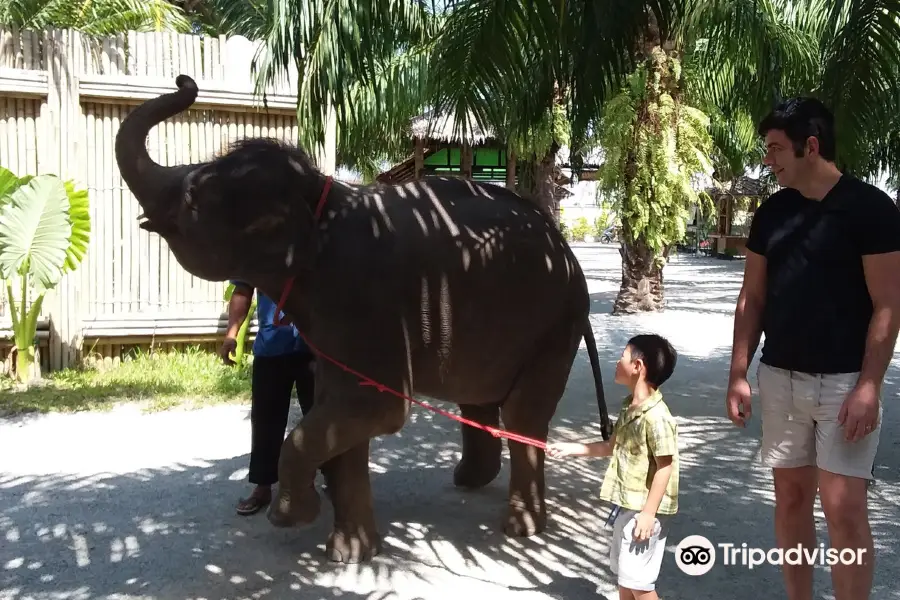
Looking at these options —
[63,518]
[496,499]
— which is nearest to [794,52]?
[496,499]

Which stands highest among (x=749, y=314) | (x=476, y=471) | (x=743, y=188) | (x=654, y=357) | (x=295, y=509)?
(x=743, y=188)

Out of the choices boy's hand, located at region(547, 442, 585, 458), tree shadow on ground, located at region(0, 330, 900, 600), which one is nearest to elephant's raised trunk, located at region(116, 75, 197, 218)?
tree shadow on ground, located at region(0, 330, 900, 600)

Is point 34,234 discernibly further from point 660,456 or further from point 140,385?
point 660,456

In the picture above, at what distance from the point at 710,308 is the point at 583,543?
Answer: 1017cm

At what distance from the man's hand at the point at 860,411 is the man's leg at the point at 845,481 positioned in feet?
0.15

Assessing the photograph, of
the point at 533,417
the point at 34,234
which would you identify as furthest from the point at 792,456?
the point at 34,234

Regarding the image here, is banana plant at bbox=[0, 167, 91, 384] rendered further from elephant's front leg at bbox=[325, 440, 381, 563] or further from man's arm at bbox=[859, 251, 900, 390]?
man's arm at bbox=[859, 251, 900, 390]

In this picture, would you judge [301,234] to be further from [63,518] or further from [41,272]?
[41,272]

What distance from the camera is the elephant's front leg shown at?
332cm

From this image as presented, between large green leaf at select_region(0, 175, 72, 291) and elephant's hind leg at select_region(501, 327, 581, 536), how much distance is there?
428 centimetres

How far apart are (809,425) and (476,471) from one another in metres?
2.08

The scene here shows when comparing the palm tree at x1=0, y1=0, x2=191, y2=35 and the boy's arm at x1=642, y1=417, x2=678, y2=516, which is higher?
the palm tree at x1=0, y1=0, x2=191, y2=35

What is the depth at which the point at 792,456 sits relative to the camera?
8.27 feet

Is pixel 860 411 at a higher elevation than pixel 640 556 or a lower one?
higher
